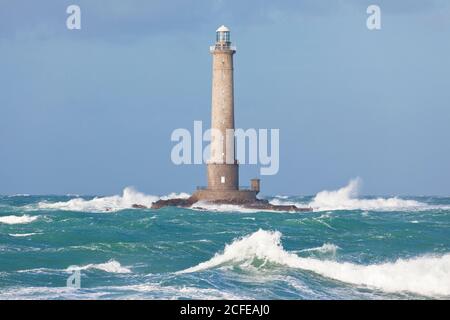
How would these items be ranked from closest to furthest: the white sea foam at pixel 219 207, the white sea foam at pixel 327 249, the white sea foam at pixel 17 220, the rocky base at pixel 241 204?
the white sea foam at pixel 327 249, the white sea foam at pixel 17 220, the white sea foam at pixel 219 207, the rocky base at pixel 241 204

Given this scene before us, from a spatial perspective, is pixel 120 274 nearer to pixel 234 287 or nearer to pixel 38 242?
pixel 234 287

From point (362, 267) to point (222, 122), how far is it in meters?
33.9

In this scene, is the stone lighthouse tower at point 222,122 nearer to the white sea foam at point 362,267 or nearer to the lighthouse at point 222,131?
the lighthouse at point 222,131

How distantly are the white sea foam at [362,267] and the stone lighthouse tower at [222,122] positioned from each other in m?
29.4

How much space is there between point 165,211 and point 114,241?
23036 millimetres

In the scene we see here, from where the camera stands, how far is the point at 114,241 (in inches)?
1523

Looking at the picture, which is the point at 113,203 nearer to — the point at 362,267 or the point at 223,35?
the point at 223,35

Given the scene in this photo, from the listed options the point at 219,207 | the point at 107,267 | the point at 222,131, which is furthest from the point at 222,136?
the point at 107,267

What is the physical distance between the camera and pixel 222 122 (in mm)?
62969

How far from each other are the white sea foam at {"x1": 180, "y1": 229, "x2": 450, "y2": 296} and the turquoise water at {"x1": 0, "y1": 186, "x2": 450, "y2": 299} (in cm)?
2

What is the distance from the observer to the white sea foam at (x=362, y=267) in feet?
88.0

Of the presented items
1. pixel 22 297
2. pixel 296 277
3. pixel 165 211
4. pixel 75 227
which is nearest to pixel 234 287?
pixel 296 277

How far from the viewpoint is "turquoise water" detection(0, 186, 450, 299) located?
2597cm

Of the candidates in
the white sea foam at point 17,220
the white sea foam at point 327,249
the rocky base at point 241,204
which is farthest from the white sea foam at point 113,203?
the white sea foam at point 327,249
